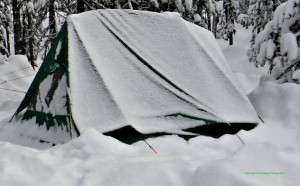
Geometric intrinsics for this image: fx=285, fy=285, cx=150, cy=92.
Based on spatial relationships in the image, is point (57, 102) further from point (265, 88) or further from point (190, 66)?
point (265, 88)

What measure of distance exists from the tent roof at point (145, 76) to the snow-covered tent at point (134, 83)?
0.01 metres

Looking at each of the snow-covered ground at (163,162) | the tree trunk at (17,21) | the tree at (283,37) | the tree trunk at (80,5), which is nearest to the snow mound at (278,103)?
the snow-covered ground at (163,162)

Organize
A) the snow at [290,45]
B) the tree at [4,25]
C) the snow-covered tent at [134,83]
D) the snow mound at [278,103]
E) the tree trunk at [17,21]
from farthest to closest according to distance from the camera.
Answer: the tree at [4,25]
the tree trunk at [17,21]
the snow at [290,45]
the snow mound at [278,103]
the snow-covered tent at [134,83]

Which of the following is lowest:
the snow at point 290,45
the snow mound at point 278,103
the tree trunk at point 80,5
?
the snow mound at point 278,103

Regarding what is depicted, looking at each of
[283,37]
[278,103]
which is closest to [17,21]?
[283,37]

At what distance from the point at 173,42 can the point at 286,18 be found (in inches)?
89.3

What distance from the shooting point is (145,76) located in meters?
4.02

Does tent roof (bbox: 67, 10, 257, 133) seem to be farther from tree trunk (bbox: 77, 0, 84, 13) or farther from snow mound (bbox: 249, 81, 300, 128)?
tree trunk (bbox: 77, 0, 84, 13)

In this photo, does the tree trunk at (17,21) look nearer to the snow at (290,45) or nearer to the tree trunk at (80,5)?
the tree trunk at (80,5)

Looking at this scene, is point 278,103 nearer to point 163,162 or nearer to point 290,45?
point 290,45

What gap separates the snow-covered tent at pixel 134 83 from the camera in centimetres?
365

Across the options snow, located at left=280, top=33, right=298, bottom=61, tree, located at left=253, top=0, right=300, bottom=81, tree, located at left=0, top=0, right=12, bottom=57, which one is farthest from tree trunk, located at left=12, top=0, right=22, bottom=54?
snow, located at left=280, top=33, right=298, bottom=61

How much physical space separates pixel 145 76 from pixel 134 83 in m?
0.20

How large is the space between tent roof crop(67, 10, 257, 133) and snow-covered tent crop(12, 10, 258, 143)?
1 cm
